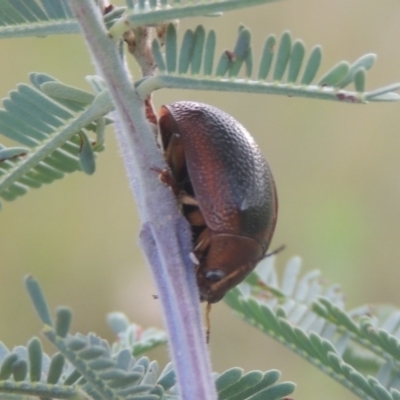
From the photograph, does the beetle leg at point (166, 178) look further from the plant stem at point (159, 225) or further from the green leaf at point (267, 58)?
the green leaf at point (267, 58)

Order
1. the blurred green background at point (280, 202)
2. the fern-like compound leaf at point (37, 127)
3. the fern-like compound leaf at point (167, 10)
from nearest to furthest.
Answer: the fern-like compound leaf at point (167, 10), the fern-like compound leaf at point (37, 127), the blurred green background at point (280, 202)

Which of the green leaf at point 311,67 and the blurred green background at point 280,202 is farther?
the blurred green background at point 280,202

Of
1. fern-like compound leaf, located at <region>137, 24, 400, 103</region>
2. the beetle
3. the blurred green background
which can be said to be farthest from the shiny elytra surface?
the blurred green background

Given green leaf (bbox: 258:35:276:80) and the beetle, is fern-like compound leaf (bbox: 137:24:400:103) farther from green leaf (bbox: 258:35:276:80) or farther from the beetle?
the beetle

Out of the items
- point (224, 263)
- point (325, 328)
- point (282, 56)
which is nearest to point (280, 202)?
point (325, 328)

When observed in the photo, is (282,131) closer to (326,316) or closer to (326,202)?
(326,202)

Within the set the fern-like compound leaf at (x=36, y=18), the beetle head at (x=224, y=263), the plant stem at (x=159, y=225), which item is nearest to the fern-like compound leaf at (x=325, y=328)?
the beetle head at (x=224, y=263)
